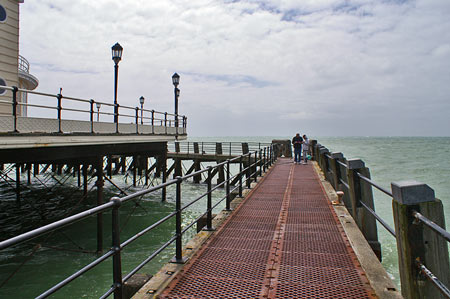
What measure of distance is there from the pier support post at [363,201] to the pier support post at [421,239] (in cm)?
245

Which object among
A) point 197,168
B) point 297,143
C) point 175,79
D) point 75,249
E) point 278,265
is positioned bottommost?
point 75,249

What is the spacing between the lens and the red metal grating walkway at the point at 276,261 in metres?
3.49

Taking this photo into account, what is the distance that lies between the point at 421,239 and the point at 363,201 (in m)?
2.67

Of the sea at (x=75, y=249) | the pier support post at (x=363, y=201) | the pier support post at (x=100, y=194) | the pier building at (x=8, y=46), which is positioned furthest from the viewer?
the pier building at (x=8, y=46)

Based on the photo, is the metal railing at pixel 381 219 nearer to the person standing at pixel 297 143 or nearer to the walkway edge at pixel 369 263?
the walkway edge at pixel 369 263

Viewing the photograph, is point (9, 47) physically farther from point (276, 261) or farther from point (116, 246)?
point (276, 261)

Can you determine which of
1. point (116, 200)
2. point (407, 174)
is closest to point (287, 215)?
point (116, 200)

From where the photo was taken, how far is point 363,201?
536 cm

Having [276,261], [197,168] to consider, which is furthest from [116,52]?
[197,168]

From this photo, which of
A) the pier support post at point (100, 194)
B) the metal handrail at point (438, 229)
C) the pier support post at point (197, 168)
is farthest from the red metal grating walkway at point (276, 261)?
the pier support post at point (197, 168)

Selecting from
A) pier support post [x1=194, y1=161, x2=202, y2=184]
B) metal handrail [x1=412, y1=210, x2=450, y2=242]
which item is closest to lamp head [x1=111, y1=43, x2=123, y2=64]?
metal handrail [x1=412, y1=210, x2=450, y2=242]

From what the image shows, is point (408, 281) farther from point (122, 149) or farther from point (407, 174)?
point (407, 174)

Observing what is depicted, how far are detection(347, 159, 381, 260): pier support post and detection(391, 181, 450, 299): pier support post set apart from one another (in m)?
2.45

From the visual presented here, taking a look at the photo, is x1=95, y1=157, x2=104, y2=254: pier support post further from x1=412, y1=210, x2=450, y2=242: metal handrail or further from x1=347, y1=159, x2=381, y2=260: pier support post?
x1=412, y1=210, x2=450, y2=242: metal handrail
